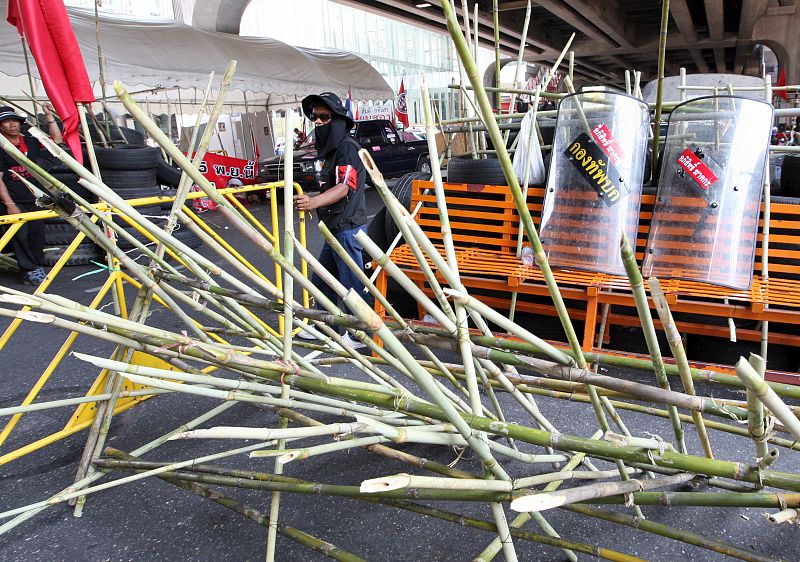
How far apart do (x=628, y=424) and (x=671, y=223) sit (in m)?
1.25

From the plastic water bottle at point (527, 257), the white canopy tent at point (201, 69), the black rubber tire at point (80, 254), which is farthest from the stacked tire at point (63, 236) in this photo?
the plastic water bottle at point (527, 257)

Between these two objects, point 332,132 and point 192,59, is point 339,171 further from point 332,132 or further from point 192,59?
point 192,59

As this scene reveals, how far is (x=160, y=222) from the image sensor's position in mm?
6855

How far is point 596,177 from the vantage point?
11.5ft

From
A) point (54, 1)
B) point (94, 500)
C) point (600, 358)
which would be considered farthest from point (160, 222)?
point (600, 358)

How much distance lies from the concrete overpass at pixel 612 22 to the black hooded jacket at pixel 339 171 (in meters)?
12.2

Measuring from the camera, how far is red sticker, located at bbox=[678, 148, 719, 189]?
3307mm

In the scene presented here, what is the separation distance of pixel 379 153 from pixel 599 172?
11.5m

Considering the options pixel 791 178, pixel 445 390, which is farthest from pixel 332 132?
pixel 791 178

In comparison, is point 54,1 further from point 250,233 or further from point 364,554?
point 364,554

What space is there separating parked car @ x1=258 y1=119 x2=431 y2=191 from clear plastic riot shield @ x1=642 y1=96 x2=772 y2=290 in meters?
9.44

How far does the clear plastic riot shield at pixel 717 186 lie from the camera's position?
10.6 ft

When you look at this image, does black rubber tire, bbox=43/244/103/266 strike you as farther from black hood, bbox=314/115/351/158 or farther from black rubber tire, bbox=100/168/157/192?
black hood, bbox=314/115/351/158

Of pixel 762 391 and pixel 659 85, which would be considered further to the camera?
pixel 659 85
